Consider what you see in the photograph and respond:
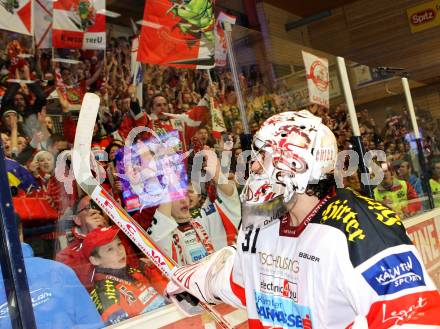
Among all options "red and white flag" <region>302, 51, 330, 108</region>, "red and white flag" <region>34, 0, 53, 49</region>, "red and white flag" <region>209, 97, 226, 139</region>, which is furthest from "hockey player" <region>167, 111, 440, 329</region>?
"red and white flag" <region>302, 51, 330, 108</region>

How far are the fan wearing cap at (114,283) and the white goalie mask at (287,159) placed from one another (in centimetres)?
86

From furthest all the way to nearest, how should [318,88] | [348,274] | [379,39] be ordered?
[379,39], [318,88], [348,274]

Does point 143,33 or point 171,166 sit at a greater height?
point 143,33

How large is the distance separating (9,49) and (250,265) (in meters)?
1.95

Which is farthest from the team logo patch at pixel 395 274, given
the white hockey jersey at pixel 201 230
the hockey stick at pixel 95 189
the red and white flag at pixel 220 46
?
the red and white flag at pixel 220 46

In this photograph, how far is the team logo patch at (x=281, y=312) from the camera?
4.88ft

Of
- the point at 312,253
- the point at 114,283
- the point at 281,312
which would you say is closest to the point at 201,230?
the point at 114,283

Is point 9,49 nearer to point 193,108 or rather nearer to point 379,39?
point 193,108

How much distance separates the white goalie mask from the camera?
151cm

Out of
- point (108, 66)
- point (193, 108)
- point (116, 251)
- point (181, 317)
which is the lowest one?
point (181, 317)

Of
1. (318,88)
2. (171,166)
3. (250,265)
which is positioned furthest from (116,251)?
(318,88)

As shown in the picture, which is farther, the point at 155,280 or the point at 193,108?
the point at 193,108

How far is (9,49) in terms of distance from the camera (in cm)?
295

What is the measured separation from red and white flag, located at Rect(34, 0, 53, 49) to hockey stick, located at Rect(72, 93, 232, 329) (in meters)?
1.53
